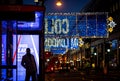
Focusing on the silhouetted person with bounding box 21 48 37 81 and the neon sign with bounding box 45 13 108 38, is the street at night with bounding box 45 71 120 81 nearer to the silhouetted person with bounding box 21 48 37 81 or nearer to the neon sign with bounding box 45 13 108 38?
the neon sign with bounding box 45 13 108 38

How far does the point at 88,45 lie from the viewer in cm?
10956

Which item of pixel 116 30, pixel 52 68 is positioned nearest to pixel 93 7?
pixel 116 30

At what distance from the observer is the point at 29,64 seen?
20.8 m

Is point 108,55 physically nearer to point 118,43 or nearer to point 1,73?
point 118,43

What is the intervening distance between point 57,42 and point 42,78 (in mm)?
57221

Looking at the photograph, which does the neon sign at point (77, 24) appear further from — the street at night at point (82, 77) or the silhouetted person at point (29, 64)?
the silhouetted person at point (29, 64)

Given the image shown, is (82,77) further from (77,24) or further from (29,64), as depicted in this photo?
(29,64)

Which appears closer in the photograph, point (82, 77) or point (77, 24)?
point (82, 77)

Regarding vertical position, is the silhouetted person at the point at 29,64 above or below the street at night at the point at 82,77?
above

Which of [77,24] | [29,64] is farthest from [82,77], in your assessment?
[29,64]

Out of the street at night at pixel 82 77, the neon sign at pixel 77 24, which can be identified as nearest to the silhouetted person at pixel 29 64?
the street at night at pixel 82 77

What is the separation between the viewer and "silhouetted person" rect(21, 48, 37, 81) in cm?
2059

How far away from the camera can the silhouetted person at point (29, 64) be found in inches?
811

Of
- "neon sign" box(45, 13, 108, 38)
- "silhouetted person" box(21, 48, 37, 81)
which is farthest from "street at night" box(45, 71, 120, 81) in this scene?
"silhouetted person" box(21, 48, 37, 81)
